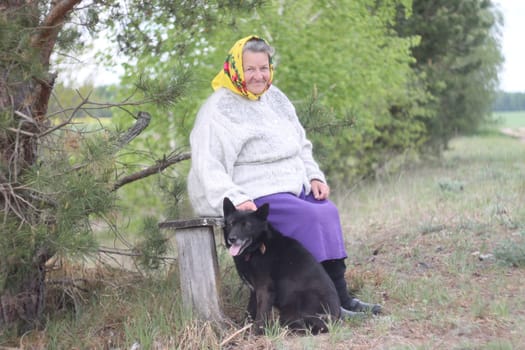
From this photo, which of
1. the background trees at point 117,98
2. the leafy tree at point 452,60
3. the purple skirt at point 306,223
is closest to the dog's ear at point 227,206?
the purple skirt at point 306,223

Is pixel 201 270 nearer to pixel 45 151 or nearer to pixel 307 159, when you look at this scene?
pixel 307 159

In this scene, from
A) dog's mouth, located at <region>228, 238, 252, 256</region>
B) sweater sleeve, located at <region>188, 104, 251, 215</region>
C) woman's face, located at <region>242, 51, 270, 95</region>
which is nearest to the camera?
dog's mouth, located at <region>228, 238, 252, 256</region>

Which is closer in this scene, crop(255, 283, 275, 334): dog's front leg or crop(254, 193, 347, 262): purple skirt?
crop(255, 283, 275, 334): dog's front leg

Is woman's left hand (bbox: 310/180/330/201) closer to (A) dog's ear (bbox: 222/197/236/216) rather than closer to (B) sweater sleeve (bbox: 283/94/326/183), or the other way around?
(B) sweater sleeve (bbox: 283/94/326/183)

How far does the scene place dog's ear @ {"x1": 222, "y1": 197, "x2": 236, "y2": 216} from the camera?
3.55m

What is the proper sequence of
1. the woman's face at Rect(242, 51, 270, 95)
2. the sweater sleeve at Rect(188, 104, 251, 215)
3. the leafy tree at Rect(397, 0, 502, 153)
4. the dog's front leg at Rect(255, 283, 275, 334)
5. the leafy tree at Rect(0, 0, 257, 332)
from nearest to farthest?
1. the leafy tree at Rect(0, 0, 257, 332)
2. the dog's front leg at Rect(255, 283, 275, 334)
3. the sweater sleeve at Rect(188, 104, 251, 215)
4. the woman's face at Rect(242, 51, 270, 95)
5. the leafy tree at Rect(397, 0, 502, 153)

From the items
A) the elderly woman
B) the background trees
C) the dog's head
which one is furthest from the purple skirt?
the background trees

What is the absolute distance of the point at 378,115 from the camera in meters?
13.6

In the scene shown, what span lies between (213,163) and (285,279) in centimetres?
74

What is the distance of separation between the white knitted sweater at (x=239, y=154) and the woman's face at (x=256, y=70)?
0.41 feet

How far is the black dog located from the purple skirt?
0.14 meters

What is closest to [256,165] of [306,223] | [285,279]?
[306,223]

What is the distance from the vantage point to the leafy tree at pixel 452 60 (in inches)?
547

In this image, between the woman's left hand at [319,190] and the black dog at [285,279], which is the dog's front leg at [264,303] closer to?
the black dog at [285,279]
